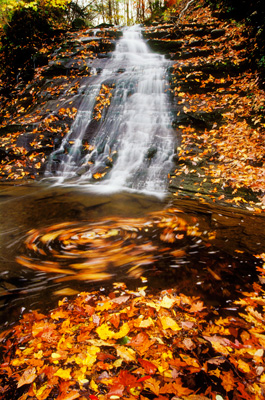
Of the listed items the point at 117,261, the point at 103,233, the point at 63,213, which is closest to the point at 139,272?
the point at 117,261

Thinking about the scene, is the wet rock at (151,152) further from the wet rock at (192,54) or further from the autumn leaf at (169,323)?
the wet rock at (192,54)

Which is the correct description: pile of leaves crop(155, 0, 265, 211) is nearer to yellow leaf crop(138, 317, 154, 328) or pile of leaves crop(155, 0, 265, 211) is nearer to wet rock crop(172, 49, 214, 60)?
wet rock crop(172, 49, 214, 60)

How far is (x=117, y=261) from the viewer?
303 centimetres

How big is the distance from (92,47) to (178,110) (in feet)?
27.7

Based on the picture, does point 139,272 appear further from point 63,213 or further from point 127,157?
point 127,157

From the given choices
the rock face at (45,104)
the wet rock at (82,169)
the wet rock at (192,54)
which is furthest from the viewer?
the wet rock at (192,54)

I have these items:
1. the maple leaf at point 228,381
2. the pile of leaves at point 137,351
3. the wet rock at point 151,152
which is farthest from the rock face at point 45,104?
the maple leaf at point 228,381

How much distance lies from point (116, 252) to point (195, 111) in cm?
673

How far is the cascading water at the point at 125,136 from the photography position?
701 centimetres

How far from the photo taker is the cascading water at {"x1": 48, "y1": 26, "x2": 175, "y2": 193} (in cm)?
701

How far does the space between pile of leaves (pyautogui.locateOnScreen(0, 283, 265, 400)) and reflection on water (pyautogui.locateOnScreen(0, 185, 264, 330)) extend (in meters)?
0.26

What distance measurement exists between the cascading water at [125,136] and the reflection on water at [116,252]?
203cm

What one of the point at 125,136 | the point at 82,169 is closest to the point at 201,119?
the point at 125,136

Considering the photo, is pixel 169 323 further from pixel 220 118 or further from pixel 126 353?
pixel 220 118
